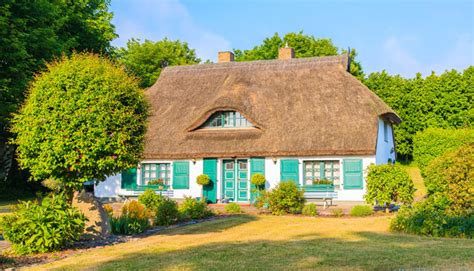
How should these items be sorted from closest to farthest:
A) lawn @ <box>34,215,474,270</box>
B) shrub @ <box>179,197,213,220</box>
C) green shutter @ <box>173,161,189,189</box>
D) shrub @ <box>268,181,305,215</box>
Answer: lawn @ <box>34,215,474,270</box> → shrub @ <box>179,197,213,220</box> → shrub @ <box>268,181,305,215</box> → green shutter @ <box>173,161,189,189</box>

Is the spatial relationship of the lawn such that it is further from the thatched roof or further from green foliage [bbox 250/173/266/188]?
the thatched roof

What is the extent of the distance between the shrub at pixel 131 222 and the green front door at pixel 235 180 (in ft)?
30.9

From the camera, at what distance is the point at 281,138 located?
2262 centimetres

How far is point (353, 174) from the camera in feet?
70.7

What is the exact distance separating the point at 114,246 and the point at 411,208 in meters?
7.49

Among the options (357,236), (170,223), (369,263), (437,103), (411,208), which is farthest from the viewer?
(437,103)

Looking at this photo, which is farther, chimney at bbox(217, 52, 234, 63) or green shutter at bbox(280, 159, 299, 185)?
chimney at bbox(217, 52, 234, 63)

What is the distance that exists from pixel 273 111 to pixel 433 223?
12.5 meters

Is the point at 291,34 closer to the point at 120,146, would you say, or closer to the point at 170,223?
the point at 170,223

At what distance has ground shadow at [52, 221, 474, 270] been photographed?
27.3 feet

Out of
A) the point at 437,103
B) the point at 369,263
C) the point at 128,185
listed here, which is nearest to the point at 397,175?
the point at 369,263

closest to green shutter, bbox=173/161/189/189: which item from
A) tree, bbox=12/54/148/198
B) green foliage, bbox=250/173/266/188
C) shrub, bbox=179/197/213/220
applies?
green foliage, bbox=250/173/266/188

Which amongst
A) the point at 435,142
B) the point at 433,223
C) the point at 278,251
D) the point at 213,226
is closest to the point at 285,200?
the point at 213,226

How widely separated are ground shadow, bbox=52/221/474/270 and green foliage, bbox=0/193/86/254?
1625 millimetres
